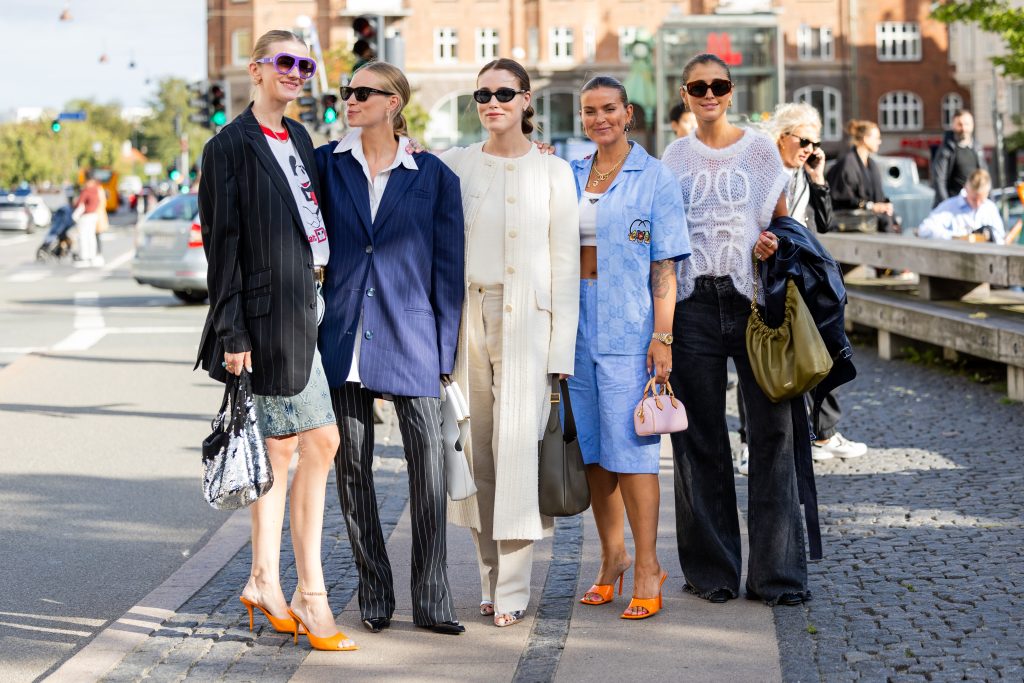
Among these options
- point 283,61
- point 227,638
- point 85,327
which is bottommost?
point 227,638

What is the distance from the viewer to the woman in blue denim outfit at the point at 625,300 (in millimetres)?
5246

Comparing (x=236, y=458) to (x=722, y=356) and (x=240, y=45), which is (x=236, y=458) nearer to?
(x=722, y=356)

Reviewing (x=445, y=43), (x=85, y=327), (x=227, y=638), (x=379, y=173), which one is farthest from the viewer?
(x=445, y=43)

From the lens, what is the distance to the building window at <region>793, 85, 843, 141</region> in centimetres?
7644

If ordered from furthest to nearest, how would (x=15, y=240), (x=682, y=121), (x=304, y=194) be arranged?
(x=15, y=240), (x=682, y=121), (x=304, y=194)

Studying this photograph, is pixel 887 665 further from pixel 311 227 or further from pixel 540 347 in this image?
pixel 311 227

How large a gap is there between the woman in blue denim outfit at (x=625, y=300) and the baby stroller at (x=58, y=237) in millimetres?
30734

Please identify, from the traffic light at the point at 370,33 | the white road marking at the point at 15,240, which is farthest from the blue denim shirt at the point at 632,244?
the white road marking at the point at 15,240

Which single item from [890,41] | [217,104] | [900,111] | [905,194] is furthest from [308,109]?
[890,41]

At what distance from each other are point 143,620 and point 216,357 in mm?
1144

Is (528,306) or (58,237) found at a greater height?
(58,237)

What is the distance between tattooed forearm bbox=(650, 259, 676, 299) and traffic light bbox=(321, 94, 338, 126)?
22.3 meters

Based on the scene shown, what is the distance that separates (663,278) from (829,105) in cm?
7470

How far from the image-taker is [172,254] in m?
21.6
